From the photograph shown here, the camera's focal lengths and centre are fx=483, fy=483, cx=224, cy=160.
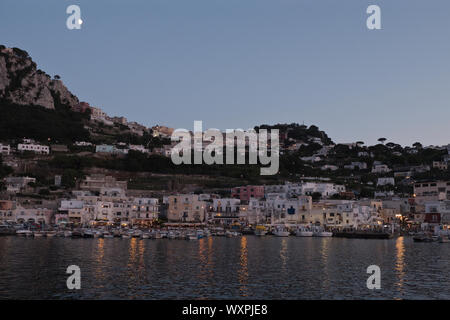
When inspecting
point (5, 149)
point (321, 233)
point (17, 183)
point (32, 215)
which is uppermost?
point (5, 149)

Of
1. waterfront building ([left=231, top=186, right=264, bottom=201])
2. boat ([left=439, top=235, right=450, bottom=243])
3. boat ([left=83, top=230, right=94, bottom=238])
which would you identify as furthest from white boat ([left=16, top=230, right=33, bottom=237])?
boat ([left=439, top=235, right=450, bottom=243])

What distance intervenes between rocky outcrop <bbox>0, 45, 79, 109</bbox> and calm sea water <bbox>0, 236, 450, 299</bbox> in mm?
134859

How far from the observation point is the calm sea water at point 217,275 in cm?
2919

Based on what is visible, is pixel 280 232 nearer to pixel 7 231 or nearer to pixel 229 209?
pixel 229 209

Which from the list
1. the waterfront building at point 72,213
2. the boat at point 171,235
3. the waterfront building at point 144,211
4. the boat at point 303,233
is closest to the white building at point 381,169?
the boat at point 303,233

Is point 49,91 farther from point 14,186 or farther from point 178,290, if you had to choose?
point 178,290

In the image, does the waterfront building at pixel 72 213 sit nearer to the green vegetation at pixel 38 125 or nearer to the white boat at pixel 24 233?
the white boat at pixel 24 233

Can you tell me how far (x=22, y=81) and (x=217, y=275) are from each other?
16451 cm

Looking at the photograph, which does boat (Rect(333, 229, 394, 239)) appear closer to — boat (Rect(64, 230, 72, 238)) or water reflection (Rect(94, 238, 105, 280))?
boat (Rect(64, 230, 72, 238))

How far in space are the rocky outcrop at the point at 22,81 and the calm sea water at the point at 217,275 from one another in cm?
13486

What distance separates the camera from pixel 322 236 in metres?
93.3

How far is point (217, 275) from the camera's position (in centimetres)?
3662

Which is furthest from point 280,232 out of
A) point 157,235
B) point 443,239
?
point 443,239

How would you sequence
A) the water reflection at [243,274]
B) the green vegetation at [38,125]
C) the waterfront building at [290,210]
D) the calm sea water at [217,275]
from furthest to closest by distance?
the green vegetation at [38,125] < the waterfront building at [290,210] < the water reflection at [243,274] < the calm sea water at [217,275]
